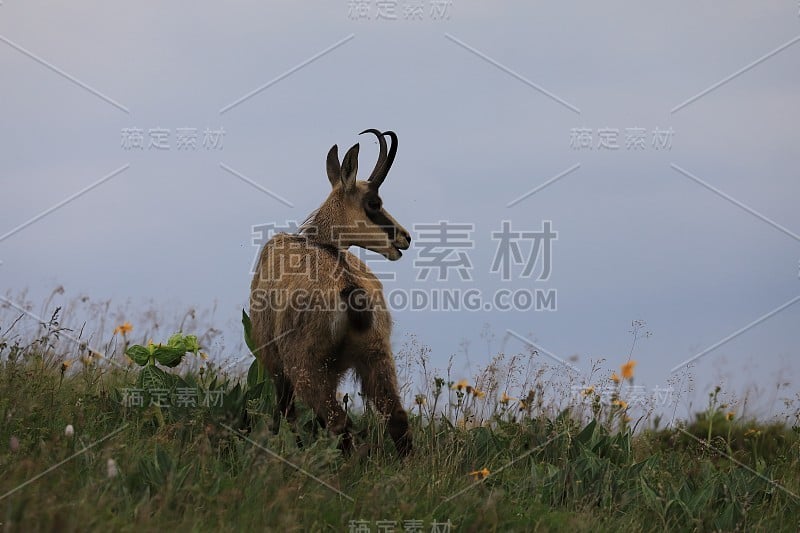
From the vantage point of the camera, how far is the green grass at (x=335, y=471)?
5.50m

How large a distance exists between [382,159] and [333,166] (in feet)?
1.54

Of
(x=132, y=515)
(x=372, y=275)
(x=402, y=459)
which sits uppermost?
(x=372, y=275)

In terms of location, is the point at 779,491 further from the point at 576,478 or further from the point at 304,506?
the point at 304,506

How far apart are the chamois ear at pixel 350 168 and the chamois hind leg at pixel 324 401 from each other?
221 centimetres

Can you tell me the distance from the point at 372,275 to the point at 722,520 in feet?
10.8

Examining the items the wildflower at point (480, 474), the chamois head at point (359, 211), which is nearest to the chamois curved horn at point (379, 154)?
the chamois head at point (359, 211)

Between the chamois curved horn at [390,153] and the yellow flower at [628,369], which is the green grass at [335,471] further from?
the chamois curved horn at [390,153]

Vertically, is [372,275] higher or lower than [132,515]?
higher

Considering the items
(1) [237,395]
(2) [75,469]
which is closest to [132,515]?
(2) [75,469]

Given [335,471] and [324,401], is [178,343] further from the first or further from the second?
[335,471]

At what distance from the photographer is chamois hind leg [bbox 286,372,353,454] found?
690 cm

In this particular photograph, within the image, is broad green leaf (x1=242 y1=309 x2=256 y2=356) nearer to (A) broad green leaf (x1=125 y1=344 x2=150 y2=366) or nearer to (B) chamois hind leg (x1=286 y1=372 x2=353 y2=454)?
(A) broad green leaf (x1=125 y1=344 x2=150 y2=366)

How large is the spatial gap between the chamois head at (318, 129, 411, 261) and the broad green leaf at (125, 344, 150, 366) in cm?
187

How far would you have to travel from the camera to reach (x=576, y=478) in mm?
7004
